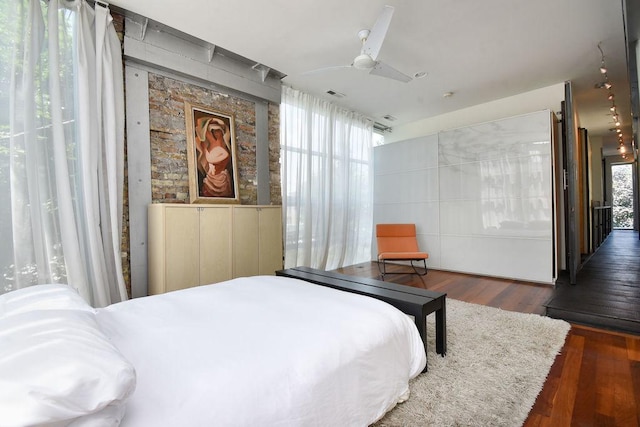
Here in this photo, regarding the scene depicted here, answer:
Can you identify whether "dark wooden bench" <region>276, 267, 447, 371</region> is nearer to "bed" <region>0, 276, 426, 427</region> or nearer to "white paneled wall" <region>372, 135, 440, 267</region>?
"bed" <region>0, 276, 426, 427</region>

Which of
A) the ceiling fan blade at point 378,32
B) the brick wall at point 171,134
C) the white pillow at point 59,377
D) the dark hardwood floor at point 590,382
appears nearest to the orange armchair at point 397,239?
the dark hardwood floor at point 590,382

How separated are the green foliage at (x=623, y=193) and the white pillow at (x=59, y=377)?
14849 millimetres

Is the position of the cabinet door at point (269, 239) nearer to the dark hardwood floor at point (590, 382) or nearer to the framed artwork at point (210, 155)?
the framed artwork at point (210, 155)

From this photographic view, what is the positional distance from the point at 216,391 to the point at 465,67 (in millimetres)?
4461

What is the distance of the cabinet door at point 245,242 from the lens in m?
3.30

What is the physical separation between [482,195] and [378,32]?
3162 millimetres

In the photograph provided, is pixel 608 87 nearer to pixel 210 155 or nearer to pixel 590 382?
pixel 590 382

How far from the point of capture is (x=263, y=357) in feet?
3.34

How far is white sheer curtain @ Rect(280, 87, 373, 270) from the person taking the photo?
A: 447 centimetres

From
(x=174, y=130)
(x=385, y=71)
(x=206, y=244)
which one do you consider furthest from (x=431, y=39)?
(x=206, y=244)

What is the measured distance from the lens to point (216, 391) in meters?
0.86

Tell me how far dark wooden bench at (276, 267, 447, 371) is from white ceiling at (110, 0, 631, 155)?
99.2 inches

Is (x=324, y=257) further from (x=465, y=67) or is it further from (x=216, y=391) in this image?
(x=216, y=391)

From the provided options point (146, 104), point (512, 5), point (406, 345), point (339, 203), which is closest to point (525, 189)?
point (512, 5)
